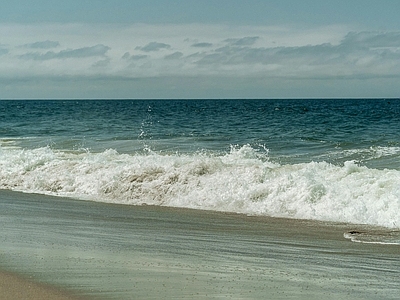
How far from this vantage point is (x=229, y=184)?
1466 cm

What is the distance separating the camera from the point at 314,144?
24.3m

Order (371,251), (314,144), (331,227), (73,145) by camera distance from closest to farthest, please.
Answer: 1. (371,251)
2. (331,227)
3. (314,144)
4. (73,145)

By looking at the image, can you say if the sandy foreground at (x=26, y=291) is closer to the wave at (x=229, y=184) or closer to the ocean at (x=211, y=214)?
the ocean at (x=211, y=214)

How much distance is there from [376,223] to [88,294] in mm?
6757

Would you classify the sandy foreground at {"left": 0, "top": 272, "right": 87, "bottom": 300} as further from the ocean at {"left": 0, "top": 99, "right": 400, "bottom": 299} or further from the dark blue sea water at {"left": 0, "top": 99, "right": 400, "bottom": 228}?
the dark blue sea water at {"left": 0, "top": 99, "right": 400, "bottom": 228}

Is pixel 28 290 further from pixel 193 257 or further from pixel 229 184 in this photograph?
pixel 229 184

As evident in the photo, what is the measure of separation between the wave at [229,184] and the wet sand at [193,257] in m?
1.21

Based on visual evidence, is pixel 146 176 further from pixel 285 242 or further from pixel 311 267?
pixel 311 267

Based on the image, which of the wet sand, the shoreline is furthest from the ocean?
the shoreline

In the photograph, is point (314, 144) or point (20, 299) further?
point (314, 144)

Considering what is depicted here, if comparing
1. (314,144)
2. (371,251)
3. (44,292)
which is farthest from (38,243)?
(314,144)

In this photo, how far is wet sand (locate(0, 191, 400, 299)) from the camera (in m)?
6.65

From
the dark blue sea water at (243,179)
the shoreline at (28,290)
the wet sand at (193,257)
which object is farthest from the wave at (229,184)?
the shoreline at (28,290)

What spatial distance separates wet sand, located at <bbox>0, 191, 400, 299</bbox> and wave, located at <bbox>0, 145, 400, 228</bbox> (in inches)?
47.8
